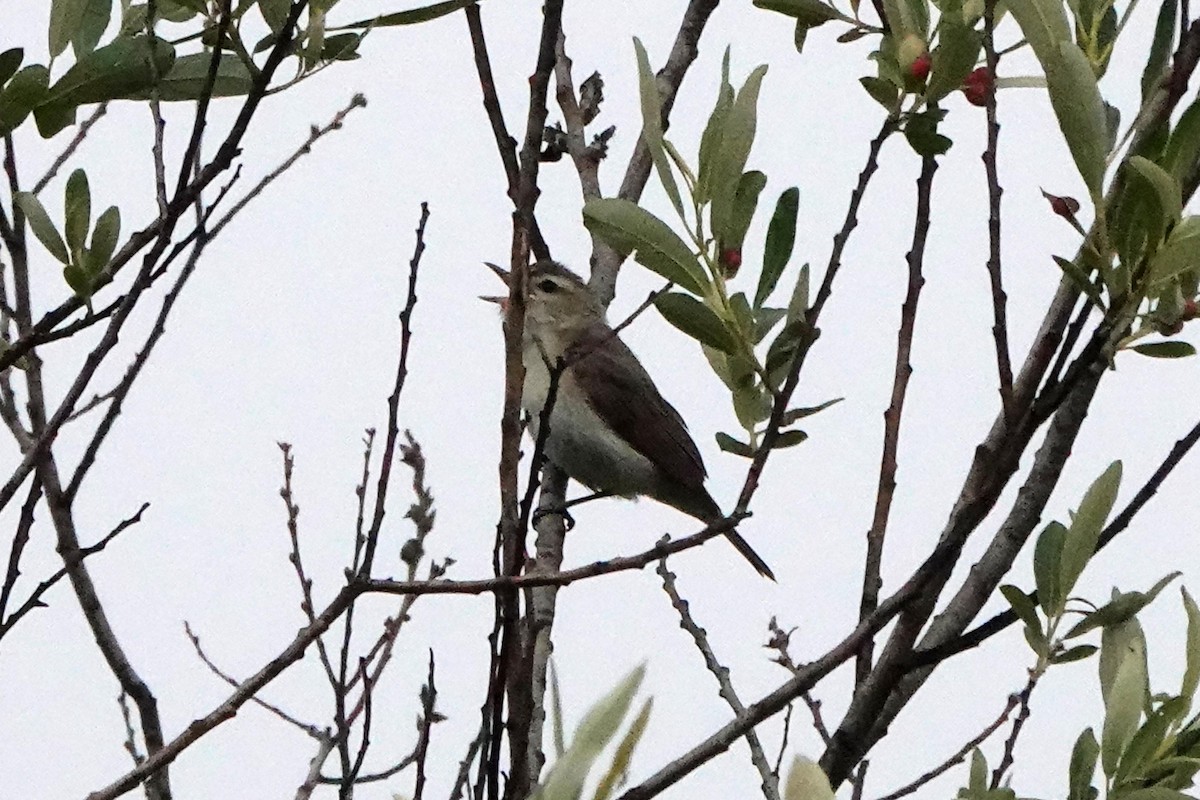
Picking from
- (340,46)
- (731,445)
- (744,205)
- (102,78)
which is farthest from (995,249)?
(102,78)

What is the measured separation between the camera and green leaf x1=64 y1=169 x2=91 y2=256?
270 cm

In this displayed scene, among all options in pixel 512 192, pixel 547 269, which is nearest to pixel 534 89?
pixel 512 192

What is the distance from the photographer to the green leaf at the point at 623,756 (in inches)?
64.1

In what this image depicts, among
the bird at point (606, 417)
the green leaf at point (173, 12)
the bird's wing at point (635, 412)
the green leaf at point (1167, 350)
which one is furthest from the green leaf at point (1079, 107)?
the bird's wing at point (635, 412)

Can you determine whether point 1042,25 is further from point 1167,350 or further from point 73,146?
point 73,146

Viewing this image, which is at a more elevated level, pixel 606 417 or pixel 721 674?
pixel 606 417

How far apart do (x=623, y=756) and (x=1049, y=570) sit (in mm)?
1003

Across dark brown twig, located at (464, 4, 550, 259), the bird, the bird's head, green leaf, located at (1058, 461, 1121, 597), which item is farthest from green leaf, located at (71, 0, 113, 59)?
the bird's head

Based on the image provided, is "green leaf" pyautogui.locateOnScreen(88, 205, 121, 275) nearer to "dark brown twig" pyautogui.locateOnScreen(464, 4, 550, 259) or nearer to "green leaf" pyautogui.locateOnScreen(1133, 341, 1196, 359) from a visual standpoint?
"dark brown twig" pyautogui.locateOnScreen(464, 4, 550, 259)

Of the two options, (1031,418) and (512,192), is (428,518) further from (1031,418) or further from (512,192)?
(1031,418)

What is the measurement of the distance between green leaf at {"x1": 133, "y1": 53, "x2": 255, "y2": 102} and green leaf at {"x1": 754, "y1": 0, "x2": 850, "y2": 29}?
34.5 inches

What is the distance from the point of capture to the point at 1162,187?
6.59 feet

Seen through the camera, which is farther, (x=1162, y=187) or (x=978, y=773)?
(x=978, y=773)

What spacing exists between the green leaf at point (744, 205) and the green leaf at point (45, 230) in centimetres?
116
